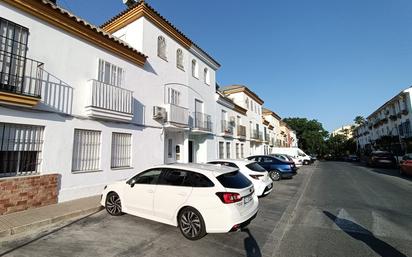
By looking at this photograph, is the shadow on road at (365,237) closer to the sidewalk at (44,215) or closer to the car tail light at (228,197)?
the car tail light at (228,197)

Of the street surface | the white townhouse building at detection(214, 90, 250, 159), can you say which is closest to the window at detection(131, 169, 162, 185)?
the street surface

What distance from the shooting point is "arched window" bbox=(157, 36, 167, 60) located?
12691 mm

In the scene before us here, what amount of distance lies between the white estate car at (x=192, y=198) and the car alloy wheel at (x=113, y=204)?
0.43 ft

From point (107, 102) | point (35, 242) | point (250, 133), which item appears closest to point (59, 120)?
point (107, 102)

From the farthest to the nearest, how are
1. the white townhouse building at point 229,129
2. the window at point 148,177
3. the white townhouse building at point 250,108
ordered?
the white townhouse building at point 250,108 < the white townhouse building at point 229,129 < the window at point 148,177

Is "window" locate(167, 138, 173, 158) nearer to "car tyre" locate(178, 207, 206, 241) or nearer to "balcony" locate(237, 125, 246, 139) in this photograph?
"car tyre" locate(178, 207, 206, 241)

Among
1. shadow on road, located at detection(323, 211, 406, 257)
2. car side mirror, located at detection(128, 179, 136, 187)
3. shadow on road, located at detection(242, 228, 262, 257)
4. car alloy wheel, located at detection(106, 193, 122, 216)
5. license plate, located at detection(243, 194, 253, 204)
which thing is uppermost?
car side mirror, located at detection(128, 179, 136, 187)

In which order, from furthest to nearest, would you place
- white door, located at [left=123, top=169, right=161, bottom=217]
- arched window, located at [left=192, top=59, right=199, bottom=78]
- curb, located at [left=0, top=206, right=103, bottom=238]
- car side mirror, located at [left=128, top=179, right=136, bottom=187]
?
1. arched window, located at [left=192, top=59, right=199, bottom=78]
2. car side mirror, located at [left=128, top=179, right=136, bottom=187]
3. white door, located at [left=123, top=169, right=161, bottom=217]
4. curb, located at [left=0, top=206, right=103, bottom=238]

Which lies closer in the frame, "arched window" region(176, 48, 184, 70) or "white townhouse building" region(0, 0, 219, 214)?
"white townhouse building" region(0, 0, 219, 214)

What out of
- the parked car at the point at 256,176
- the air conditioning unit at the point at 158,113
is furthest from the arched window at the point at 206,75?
the parked car at the point at 256,176

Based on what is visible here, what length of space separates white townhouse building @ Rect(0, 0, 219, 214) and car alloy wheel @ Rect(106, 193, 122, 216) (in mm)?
2255

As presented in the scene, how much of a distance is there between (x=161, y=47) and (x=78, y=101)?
6.27 meters

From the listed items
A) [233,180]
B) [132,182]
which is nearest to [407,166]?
[233,180]

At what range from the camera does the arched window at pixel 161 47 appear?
41.6 feet
